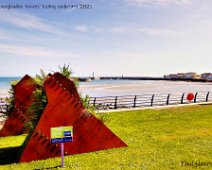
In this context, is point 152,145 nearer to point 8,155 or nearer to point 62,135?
point 62,135

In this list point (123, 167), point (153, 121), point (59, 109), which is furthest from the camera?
point (153, 121)

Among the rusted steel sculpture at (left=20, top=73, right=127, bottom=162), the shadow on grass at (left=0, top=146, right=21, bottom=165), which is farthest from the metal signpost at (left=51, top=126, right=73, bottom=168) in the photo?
the shadow on grass at (left=0, top=146, right=21, bottom=165)

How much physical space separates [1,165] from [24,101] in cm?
562

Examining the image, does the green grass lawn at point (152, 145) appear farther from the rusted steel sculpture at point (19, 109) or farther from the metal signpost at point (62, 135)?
the metal signpost at point (62, 135)

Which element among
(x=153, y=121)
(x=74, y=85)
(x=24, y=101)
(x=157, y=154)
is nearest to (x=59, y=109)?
(x=74, y=85)

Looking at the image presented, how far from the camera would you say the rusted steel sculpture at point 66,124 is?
10.8 metres

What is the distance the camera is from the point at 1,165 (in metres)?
10.4

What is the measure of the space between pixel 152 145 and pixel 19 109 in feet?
22.7

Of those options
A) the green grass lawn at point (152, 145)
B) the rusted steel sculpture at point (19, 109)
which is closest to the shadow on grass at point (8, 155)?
the green grass lawn at point (152, 145)

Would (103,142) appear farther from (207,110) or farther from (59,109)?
(207,110)

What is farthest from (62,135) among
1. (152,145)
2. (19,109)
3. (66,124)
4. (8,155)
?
(19,109)

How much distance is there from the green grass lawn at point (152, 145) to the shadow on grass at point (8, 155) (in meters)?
0.64

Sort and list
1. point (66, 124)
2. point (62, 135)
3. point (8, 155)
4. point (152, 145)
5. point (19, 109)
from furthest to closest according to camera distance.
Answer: point (19, 109), point (152, 145), point (8, 155), point (66, 124), point (62, 135)

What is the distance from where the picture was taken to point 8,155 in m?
11.8
